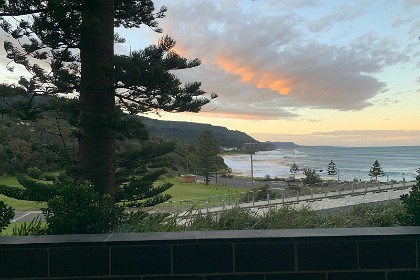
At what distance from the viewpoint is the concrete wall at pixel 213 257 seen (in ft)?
8.73

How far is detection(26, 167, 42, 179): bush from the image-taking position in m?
6.32

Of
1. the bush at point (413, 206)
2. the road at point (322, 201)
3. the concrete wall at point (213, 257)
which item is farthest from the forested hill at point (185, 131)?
the bush at point (413, 206)

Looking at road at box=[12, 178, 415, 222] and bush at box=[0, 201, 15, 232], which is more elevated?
bush at box=[0, 201, 15, 232]

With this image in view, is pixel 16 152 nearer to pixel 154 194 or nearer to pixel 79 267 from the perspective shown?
pixel 154 194

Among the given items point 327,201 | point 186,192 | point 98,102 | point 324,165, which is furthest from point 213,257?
point 324,165

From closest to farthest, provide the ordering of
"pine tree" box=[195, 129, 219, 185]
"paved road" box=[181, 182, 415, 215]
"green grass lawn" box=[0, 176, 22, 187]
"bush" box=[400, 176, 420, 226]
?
"bush" box=[400, 176, 420, 226] → "paved road" box=[181, 182, 415, 215] → "green grass lawn" box=[0, 176, 22, 187] → "pine tree" box=[195, 129, 219, 185]

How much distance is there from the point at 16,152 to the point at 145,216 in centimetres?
349

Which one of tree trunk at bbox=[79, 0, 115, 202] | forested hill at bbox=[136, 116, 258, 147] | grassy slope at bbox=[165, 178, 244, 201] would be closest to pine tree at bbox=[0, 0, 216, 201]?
tree trunk at bbox=[79, 0, 115, 202]

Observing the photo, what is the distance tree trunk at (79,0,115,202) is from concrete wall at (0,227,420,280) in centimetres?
205

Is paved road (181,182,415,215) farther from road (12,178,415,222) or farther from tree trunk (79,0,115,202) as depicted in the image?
tree trunk (79,0,115,202)

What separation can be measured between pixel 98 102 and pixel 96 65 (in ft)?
1.49

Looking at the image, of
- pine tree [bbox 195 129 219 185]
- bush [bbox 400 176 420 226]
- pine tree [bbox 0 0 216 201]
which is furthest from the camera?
pine tree [bbox 195 129 219 185]

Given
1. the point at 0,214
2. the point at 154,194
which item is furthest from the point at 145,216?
the point at 154,194

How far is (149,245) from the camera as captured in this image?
268 centimetres
